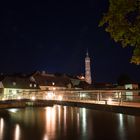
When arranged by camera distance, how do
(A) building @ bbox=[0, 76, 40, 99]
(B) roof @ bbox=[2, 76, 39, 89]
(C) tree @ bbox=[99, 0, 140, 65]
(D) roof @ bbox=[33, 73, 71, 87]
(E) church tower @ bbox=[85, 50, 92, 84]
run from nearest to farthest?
(C) tree @ bbox=[99, 0, 140, 65], (A) building @ bbox=[0, 76, 40, 99], (B) roof @ bbox=[2, 76, 39, 89], (D) roof @ bbox=[33, 73, 71, 87], (E) church tower @ bbox=[85, 50, 92, 84]

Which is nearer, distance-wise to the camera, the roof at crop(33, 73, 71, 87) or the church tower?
the roof at crop(33, 73, 71, 87)

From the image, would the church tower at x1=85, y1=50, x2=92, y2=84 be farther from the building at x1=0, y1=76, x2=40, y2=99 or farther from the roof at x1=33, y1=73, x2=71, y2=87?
the building at x1=0, y1=76, x2=40, y2=99

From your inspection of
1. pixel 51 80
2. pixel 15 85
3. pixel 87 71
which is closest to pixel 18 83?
pixel 15 85

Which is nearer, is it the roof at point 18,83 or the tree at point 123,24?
the tree at point 123,24

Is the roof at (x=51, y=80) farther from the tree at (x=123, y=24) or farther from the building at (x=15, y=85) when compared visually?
the tree at (x=123, y=24)

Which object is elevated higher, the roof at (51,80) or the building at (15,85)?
the roof at (51,80)

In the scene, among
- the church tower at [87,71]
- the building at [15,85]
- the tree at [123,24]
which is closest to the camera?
the tree at [123,24]

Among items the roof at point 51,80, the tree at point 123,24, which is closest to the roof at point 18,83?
the roof at point 51,80

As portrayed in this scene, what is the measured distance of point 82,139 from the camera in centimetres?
1991

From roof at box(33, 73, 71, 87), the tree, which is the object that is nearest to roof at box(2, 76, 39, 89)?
roof at box(33, 73, 71, 87)

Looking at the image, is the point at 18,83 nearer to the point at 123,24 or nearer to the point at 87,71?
the point at 87,71

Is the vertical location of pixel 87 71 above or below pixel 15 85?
above

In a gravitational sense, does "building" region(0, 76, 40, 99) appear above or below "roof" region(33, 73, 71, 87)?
below

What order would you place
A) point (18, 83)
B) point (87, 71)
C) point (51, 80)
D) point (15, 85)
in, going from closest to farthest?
point (15, 85) < point (18, 83) < point (51, 80) < point (87, 71)
